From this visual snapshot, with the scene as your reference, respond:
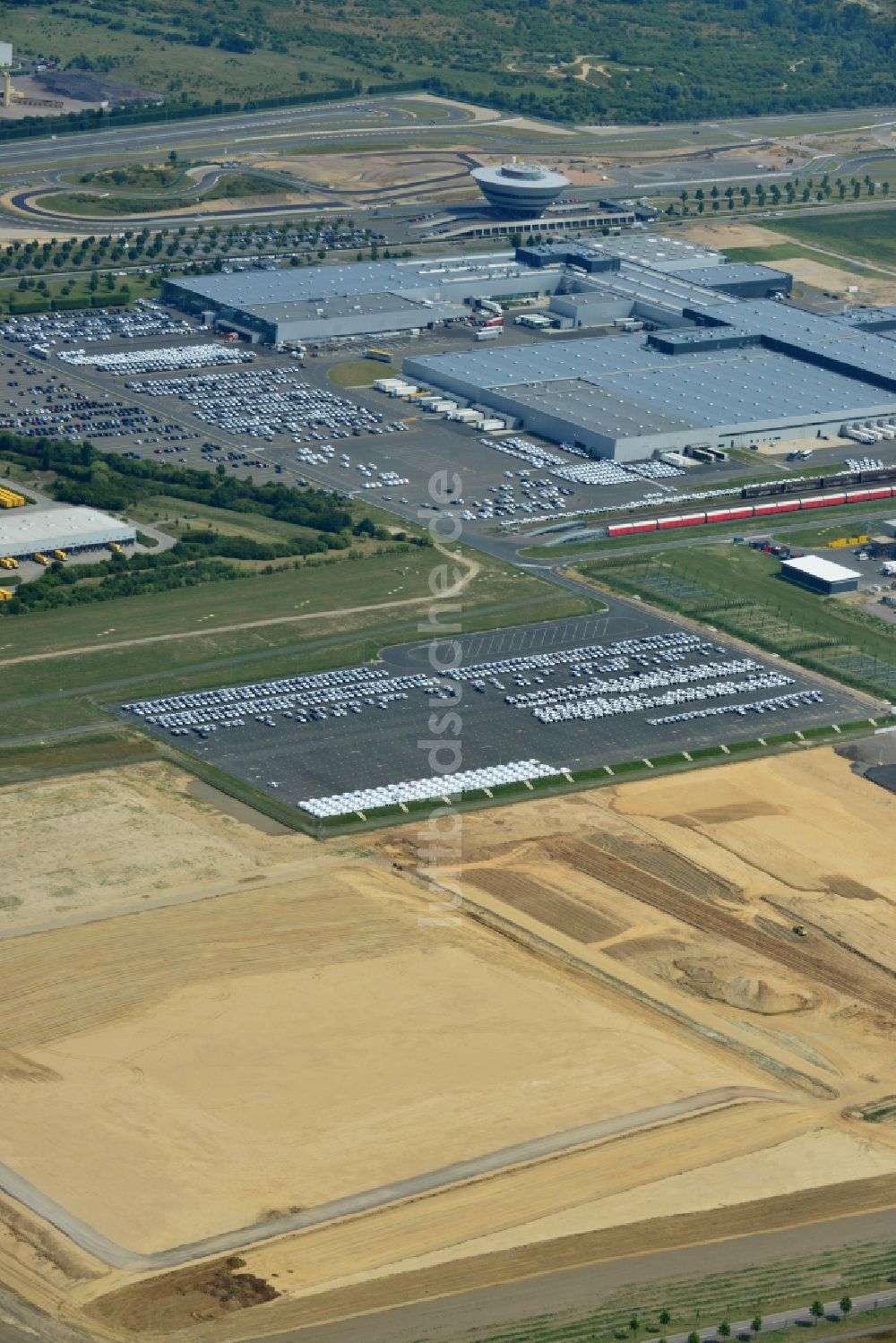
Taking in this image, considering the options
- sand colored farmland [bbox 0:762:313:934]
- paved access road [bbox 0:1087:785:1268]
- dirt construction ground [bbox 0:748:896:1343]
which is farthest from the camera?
sand colored farmland [bbox 0:762:313:934]

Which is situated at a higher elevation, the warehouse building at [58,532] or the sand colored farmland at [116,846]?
the warehouse building at [58,532]

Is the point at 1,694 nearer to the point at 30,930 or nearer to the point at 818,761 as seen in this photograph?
the point at 30,930

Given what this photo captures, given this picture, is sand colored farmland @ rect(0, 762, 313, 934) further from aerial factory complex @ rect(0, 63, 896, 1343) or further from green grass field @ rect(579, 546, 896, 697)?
green grass field @ rect(579, 546, 896, 697)

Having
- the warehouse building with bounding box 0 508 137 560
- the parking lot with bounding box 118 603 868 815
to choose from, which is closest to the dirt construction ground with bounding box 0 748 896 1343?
the parking lot with bounding box 118 603 868 815

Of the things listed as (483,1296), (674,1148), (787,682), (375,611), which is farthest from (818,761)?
(483,1296)

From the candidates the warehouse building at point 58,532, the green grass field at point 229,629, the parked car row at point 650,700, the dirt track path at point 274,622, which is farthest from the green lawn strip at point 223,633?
the parked car row at point 650,700

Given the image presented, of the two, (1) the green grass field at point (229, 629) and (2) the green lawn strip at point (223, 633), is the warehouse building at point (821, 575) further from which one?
(1) the green grass field at point (229, 629)
